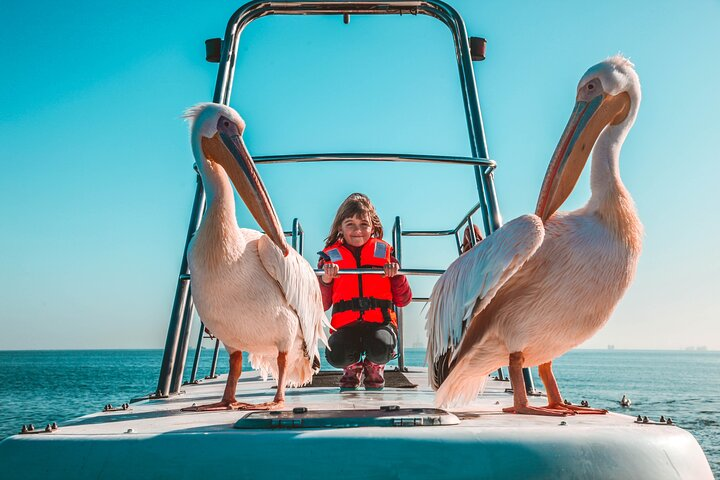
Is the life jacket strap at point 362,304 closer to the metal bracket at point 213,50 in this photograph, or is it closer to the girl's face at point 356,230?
the girl's face at point 356,230

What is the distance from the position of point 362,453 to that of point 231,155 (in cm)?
167

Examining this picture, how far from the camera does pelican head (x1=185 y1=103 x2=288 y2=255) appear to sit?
2785mm

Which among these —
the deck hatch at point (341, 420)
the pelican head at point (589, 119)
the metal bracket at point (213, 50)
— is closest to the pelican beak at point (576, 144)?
the pelican head at point (589, 119)

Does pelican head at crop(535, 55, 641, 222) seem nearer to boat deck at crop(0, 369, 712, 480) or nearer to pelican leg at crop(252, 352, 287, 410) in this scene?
boat deck at crop(0, 369, 712, 480)

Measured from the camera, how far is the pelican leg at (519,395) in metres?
2.35

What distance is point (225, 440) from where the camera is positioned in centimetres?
171

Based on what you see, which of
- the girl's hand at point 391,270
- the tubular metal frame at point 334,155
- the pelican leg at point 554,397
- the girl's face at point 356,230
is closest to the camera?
the pelican leg at point 554,397

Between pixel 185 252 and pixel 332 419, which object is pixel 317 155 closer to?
pixel 185 252

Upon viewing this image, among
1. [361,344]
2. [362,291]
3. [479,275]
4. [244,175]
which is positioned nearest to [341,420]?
[479,275]

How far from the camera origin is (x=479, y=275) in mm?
2422

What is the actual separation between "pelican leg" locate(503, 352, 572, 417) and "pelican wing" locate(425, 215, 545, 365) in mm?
237

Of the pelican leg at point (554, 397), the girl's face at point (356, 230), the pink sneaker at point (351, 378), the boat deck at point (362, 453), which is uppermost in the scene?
the girl's face at point (356, 230)

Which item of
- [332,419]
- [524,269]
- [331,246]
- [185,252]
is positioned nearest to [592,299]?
[524,269]

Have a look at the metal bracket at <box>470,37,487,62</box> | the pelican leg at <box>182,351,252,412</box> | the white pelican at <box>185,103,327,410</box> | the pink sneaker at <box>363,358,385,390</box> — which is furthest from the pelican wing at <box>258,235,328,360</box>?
the metal bracket at <box>470,37,487,62</box>
